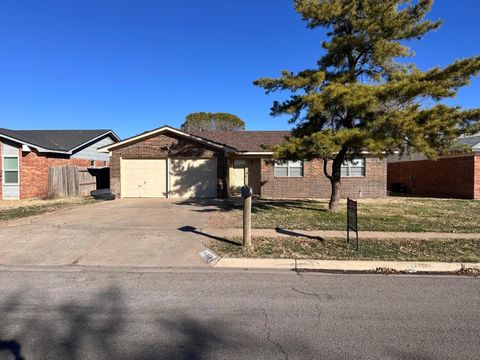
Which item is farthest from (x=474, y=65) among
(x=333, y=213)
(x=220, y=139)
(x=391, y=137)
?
(x=220, y=139)

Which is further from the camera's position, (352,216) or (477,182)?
(477,182)

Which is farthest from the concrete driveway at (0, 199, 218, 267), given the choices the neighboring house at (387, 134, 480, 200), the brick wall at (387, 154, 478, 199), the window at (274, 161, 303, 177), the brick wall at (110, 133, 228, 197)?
the brick wall at (387, 154, 478, 199)

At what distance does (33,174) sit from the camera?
791 inches

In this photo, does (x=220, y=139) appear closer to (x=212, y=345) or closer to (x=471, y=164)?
(x=471, y=164)

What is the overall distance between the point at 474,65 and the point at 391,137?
3.09m

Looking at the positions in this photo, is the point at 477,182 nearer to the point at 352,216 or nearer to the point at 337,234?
the point at 337,234

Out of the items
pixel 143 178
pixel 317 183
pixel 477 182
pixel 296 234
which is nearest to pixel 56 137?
pixel 143 178

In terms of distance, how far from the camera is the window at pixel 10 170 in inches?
783

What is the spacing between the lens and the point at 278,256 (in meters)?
7.19

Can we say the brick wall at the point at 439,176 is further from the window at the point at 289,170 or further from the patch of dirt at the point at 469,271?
the patch of dirt at the point at 469,271

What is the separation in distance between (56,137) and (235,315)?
24383mm

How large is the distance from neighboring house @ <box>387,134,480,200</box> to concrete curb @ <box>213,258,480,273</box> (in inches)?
450

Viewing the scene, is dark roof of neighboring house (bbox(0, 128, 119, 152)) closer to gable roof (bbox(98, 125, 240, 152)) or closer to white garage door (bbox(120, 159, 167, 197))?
gable roof (bbox(98, 125, 240, 152))

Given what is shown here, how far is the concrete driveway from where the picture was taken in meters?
7.21
